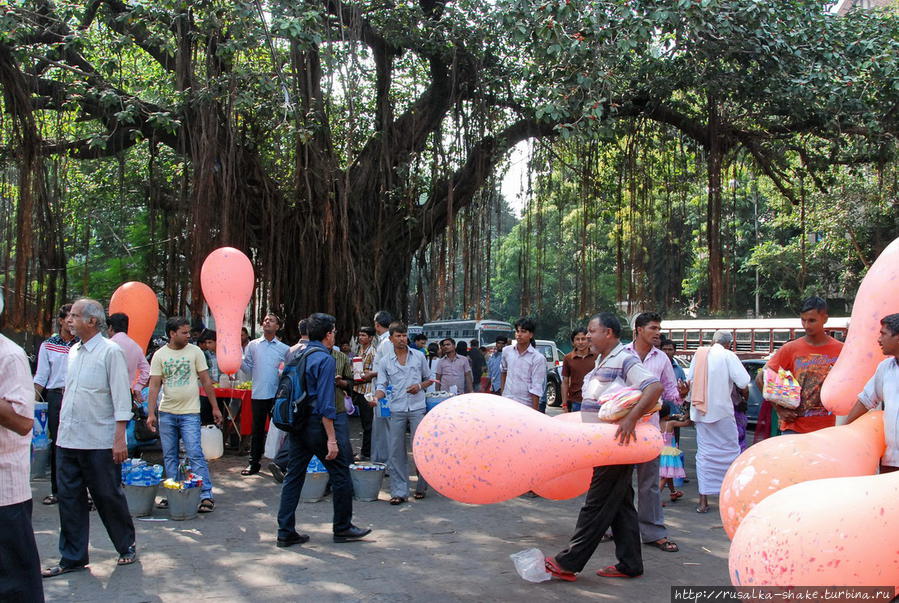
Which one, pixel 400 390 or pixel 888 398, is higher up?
pixel 888 398

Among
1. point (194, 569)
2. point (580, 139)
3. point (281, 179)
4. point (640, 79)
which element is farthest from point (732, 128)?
point (194, 569)

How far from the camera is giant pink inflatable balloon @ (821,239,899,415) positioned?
359 cm

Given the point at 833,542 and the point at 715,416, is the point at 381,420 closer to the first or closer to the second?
the point at 715,416

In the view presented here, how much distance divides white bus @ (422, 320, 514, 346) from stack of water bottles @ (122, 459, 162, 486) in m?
12.2

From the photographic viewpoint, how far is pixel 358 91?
10.8 metres

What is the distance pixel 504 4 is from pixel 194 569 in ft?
19.6

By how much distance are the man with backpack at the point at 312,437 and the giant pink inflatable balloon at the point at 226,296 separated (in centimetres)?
236

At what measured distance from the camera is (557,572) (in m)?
4.02

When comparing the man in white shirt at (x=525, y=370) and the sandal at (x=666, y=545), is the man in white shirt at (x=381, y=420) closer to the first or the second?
the man in white shirt at (x=525, y=370)

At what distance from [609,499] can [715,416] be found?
7.62 ft

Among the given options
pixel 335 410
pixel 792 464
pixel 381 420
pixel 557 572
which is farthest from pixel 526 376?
pixel 792 464

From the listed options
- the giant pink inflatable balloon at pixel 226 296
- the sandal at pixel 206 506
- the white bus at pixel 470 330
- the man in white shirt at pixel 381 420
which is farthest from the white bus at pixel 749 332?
the sandal at pixel 206 506

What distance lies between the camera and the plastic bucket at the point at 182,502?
533cm

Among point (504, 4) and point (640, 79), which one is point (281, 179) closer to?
point (504, 4)
